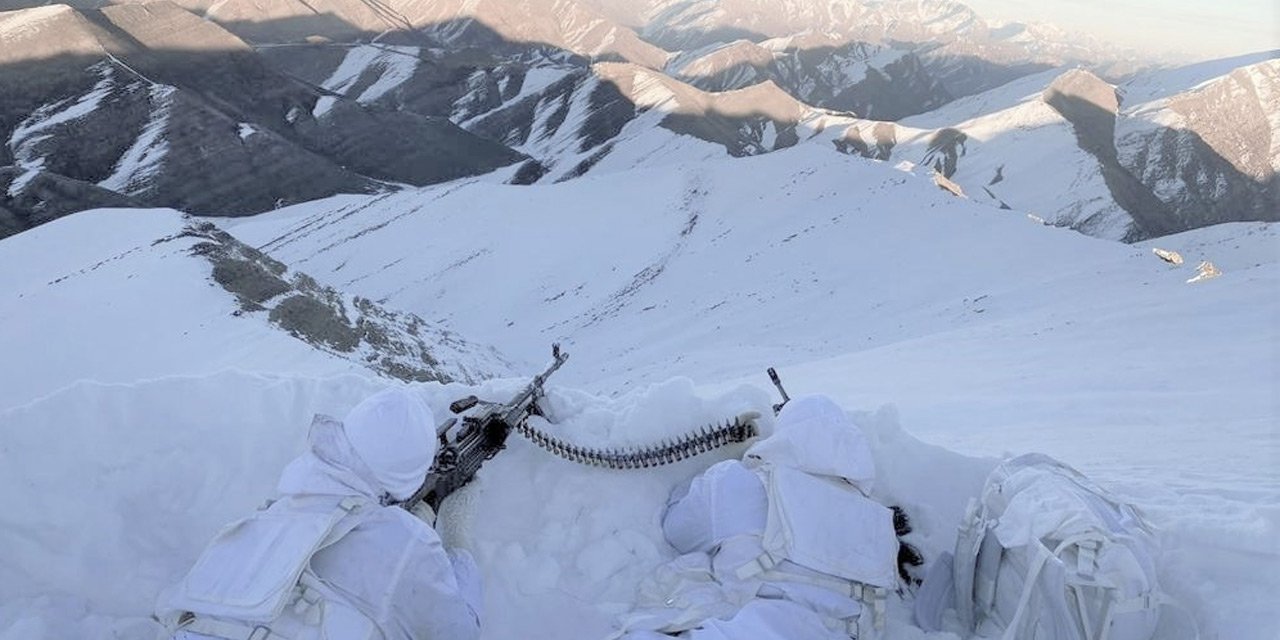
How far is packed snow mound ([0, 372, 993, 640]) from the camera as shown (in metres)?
3.21

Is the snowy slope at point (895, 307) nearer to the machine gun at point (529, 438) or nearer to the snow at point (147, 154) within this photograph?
the machine gun at point (529, 438)

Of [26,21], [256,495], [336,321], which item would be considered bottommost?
[336,321]

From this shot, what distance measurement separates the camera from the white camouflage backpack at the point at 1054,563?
2615 millimetres

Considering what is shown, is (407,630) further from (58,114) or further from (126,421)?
(58,114)

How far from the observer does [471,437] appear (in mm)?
3787

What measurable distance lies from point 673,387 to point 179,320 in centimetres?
1055

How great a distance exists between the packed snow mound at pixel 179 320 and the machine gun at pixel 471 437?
21.1 feet

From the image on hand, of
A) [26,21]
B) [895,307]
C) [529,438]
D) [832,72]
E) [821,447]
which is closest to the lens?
[821,447]

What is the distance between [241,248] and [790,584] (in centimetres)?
1570

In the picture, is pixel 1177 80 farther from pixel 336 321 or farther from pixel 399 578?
pixel 399 578

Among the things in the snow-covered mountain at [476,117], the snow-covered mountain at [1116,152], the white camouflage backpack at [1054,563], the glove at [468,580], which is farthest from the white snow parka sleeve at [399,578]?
the snow-covered mountain at [1116,152]

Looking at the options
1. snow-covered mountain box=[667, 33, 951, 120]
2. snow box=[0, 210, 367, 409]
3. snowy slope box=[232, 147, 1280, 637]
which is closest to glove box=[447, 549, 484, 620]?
snowy slope box=[232, 147, 1280, 637]

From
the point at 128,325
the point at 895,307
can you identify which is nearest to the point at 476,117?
the point at 895,307

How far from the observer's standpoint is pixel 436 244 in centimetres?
2428
